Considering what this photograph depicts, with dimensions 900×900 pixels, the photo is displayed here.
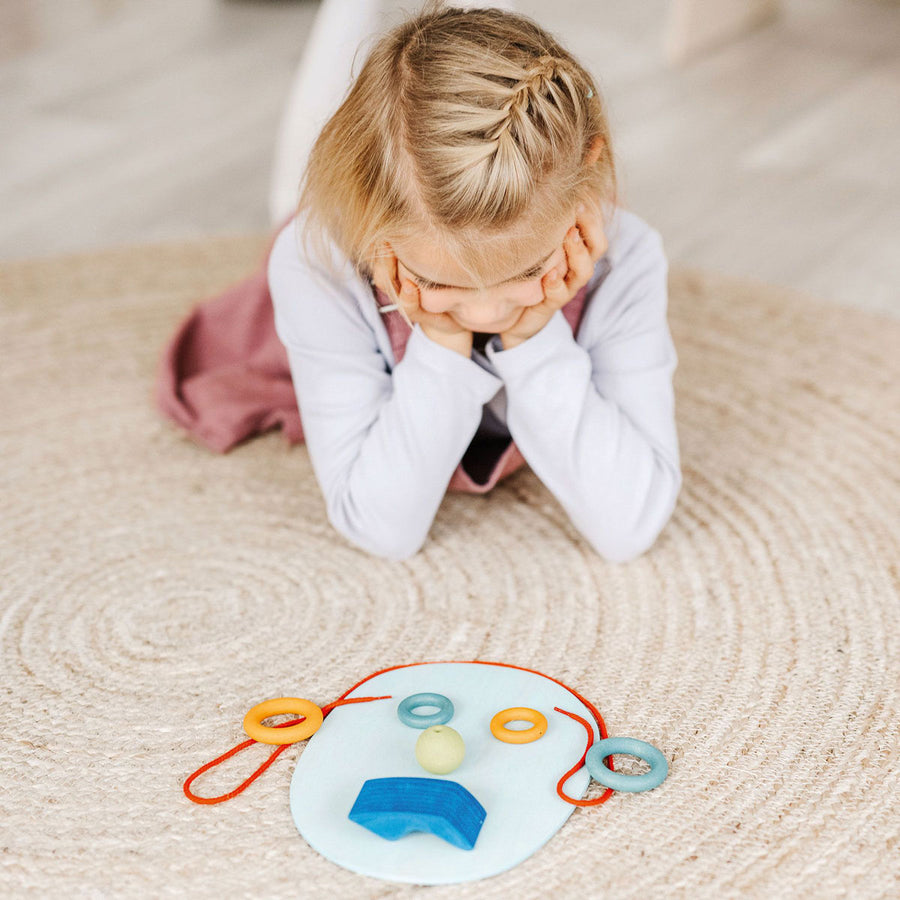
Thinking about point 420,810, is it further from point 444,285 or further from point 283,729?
point 444,285

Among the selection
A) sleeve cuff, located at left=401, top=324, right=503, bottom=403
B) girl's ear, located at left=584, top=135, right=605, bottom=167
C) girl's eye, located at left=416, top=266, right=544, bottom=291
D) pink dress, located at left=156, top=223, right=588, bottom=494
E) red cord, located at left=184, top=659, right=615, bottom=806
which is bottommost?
pink dress, located at left=156, top=223, right=588, bottom=494

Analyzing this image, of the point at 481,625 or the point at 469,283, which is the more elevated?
the point at 469,283

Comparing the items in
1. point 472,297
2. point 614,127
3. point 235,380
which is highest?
point 472,297

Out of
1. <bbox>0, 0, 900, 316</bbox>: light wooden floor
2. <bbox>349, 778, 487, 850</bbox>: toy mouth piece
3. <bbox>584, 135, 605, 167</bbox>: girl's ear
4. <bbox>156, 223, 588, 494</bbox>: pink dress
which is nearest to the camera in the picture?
<bbox>349, 778, 487, 850</bbox>: toy mouth piece

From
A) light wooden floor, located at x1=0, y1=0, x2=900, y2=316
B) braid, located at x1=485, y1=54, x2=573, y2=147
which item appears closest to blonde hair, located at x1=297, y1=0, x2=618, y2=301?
braid, located at x1=485, y1=54, x2=573, y2=147

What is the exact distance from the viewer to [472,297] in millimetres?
805

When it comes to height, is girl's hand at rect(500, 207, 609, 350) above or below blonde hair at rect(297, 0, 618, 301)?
below

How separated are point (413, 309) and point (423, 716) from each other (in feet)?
0.95

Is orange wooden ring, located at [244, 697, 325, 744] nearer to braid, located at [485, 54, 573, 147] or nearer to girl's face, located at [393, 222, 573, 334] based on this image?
girl's face, located at [393, 222, 573, 334]

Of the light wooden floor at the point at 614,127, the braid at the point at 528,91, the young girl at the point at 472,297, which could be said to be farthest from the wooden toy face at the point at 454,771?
the light wooden floor at the point at 614,127

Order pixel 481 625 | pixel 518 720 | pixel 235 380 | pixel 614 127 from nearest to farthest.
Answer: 1. pixel 518 720
2. pixel 481 625
3. pixel 235 380
4. pixel 614 127

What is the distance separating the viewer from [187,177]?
5.97 ft

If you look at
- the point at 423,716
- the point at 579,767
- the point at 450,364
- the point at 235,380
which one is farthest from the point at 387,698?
the point at 235,380

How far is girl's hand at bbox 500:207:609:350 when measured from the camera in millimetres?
840
